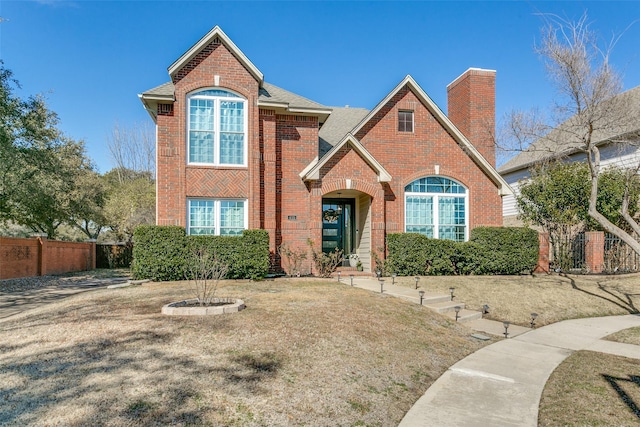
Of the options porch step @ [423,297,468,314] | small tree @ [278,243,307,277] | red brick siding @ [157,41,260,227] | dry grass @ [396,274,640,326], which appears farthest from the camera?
small tree @ [278,243,307,277]

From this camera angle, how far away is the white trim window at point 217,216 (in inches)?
571

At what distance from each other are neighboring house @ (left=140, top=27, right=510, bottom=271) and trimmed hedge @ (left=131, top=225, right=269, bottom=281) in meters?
1.22

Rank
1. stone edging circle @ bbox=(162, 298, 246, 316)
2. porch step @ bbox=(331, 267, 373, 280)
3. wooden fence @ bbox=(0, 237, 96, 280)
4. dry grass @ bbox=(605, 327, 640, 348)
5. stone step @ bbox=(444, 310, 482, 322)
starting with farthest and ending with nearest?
wooden fence @ bbox=(0, 237, 96, 280)
porch step @ bbox=(331, 267, 373, 280)
stone step @ bbox=(444, 310, 482, 322)
dry grass @ bbox=(605, 327, 640, 348)
stone edging circle @ bbox=(162, 298, 246, 316)

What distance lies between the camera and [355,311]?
27.9 feet

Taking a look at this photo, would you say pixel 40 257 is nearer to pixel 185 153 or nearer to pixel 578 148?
pixel 185 153

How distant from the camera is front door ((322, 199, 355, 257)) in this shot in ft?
57.4

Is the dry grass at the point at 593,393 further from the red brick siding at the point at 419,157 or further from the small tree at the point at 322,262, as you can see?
the red brick siding at the point at 419,157

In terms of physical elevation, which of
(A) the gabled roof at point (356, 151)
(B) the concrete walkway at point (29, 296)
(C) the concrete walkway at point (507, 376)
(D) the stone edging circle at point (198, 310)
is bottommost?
(C) the concrete walkway at point (507, 376)

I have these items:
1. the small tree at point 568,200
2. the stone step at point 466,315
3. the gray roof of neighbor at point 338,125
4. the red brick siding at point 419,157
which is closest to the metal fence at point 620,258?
the small tree at point 568,200

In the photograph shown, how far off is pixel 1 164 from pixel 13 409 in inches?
521

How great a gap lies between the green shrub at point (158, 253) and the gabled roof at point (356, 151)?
489 cm

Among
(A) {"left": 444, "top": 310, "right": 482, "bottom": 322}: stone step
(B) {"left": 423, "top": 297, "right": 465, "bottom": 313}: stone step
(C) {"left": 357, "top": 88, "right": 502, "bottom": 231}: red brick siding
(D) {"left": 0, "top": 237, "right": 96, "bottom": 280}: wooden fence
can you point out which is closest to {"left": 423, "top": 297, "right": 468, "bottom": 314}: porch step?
(B) {"left": 423, "top": 297, "right": 465, "bottom": 313}: stone step

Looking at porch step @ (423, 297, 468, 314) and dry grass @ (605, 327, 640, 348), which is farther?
porch step @ (423, 297, 468, 314)

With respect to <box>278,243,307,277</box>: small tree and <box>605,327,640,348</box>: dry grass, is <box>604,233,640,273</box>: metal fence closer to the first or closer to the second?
<box>605,327,640,348</box>: dry grass
